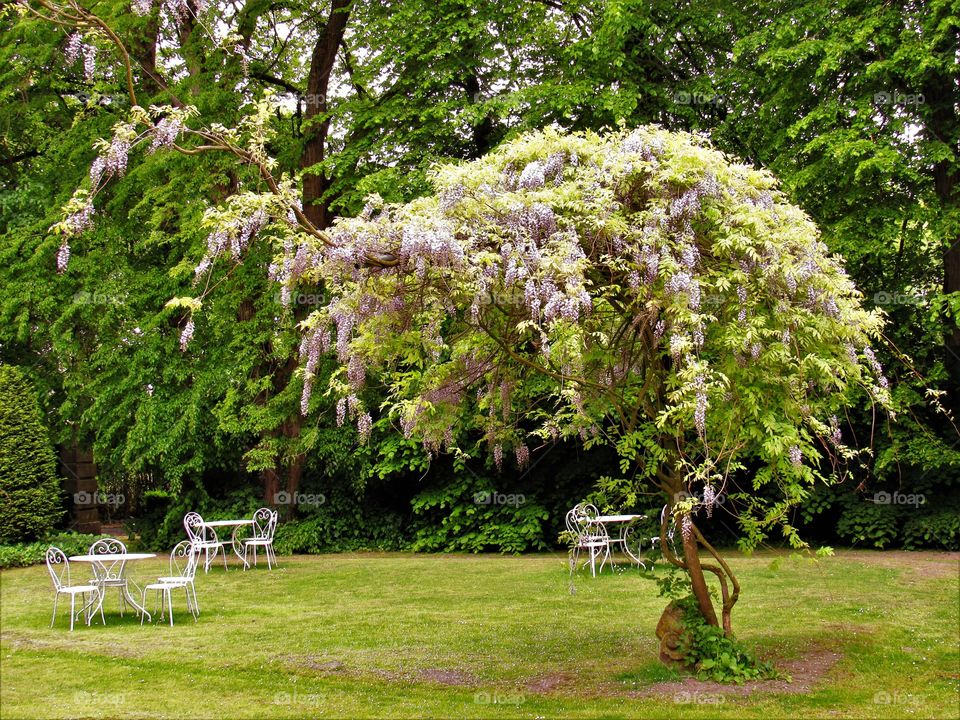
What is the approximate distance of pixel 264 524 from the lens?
14.1 metres

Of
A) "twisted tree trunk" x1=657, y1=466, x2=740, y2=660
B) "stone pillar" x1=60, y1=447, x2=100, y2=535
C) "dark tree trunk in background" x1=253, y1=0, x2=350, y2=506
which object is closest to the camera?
"twisted tree trunk" x1=657, y1=466, x2=740, y2=660

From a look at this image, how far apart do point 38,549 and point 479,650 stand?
8.27 metres

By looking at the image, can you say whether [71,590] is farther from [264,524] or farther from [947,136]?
[947,136]

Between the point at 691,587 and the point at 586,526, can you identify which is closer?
the point at 691,587

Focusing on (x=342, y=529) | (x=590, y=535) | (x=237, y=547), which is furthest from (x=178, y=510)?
(x=590, y=535)

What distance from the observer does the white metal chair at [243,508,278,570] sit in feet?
38.9

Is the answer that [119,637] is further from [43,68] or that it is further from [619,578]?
[43,68]

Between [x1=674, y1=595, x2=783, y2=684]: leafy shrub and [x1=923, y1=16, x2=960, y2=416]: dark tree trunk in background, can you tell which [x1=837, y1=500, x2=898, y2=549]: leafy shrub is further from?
[x1=674, y1=595, x2=783, y2=684]: leafy shrub

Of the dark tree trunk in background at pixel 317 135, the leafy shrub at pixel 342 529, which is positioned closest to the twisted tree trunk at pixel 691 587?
the dark tree trunk in background at pixel 317 135

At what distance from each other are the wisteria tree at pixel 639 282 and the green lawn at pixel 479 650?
94 cm

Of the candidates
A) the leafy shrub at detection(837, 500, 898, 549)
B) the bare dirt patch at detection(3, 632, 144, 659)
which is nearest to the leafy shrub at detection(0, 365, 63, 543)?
the bare dirt patch at detection(3, 632, 144, 659)

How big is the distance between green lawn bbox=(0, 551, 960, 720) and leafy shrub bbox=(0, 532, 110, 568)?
1239mm

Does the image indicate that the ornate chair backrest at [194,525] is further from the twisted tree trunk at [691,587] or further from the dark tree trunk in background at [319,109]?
the twisted tree trunk at [691,587]

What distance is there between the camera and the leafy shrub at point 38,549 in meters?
12.2
